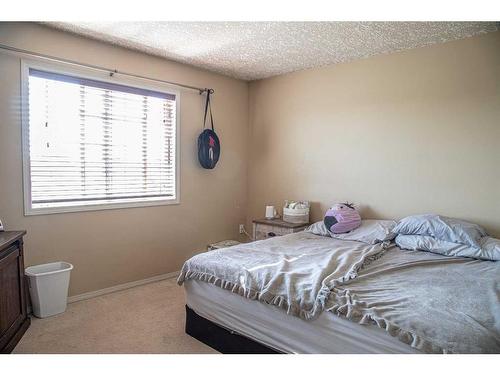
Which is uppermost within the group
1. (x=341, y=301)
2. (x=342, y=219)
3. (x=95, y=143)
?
(x=95, y=143)

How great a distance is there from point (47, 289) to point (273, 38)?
109 inches

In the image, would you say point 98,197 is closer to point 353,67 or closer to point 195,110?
point 195,110

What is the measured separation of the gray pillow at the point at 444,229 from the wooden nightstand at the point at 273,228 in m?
1.05

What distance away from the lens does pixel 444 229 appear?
263 cm

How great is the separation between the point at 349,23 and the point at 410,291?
1996 mm

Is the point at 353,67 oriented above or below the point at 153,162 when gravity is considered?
above

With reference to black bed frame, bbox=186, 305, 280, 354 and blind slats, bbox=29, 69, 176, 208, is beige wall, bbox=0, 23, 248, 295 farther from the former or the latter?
black bed frame, bbox=186, 305, 280, 354

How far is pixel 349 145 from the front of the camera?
3.58 meters

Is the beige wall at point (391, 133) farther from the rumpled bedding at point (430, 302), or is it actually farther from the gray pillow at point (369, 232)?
the rumpled bedding at point (430, 302)

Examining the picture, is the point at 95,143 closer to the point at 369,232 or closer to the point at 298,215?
the point at 298,215

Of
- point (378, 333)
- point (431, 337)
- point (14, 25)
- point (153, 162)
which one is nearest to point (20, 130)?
point (14, 25)

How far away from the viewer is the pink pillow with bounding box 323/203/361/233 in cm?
315

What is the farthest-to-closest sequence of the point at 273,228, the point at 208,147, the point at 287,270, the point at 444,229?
the point at 208,147 → the point at 273,228 → the point at 444,229 → the point at 287,270

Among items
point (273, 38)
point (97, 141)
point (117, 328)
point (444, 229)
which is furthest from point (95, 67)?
point (444, 229)
